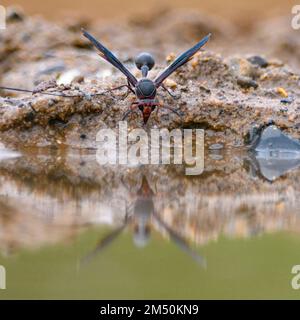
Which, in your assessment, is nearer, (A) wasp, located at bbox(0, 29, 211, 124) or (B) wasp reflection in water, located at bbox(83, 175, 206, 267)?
(B) wasp reflection in water, located at bbox(83, 175, 206, 267)

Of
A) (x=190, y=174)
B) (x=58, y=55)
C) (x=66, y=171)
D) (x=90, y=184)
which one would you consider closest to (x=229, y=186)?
(x=190, y=174)

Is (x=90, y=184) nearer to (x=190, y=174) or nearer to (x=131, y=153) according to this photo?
(x=190, y=174)

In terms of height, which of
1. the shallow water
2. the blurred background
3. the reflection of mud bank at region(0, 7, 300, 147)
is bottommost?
the shallow water

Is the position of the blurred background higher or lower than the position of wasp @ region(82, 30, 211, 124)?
higher

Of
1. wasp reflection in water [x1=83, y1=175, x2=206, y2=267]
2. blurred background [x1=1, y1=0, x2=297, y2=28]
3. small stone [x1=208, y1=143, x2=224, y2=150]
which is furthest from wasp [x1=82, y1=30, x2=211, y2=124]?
blurred background [x1=1, y1=0, x2=297, y2=28]

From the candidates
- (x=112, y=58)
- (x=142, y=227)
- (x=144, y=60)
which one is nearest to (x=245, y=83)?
(x=144, y=60)

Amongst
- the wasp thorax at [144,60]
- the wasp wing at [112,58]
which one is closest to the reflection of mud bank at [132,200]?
the wasp wing at [112,58]

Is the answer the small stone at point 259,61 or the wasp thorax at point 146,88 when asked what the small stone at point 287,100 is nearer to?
the small stone at point 259,61

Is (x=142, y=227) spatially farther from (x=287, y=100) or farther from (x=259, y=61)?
(x=259, y=61)

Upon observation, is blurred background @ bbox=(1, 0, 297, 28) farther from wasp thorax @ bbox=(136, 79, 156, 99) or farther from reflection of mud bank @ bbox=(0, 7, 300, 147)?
wasp thorax @ bbox=(136, 79, 156, 99)
